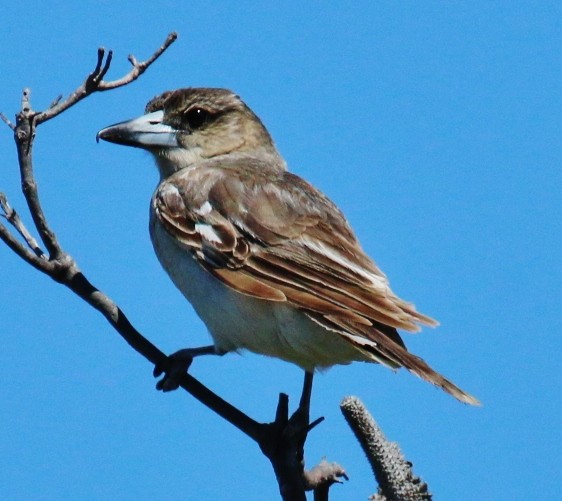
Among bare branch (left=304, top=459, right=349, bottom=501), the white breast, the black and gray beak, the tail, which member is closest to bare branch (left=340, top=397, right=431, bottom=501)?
bare branch (left=304, top=459, right=349, bottom=501)

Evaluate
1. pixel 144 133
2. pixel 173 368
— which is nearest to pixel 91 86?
pixel 173 368

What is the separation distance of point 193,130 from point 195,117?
0.10 metres

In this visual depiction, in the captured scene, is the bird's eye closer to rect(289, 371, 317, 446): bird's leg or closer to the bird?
the bird

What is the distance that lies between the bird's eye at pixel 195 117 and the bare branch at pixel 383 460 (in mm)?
3899

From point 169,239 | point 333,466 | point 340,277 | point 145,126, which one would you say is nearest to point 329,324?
point 340,277

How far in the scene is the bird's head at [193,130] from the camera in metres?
7.81

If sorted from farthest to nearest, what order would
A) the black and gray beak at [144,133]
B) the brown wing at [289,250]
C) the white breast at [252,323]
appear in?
the black and gray beak at [144,133] → the white breast at [252,323] → the brown wing at [289,250]

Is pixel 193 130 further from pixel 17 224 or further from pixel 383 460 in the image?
pixel 383 460

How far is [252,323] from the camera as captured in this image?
20.3ft

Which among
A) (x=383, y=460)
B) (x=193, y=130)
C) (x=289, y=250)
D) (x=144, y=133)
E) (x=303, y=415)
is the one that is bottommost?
(x=383, y=460)

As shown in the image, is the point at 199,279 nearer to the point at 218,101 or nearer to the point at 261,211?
the point at 261,211

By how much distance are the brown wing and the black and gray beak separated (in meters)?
0.41

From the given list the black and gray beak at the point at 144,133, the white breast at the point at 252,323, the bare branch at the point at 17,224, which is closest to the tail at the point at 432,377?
the white breast at the point at 252,323

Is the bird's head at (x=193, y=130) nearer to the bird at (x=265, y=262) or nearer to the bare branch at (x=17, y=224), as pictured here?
the bird at (x=265, y=262)
